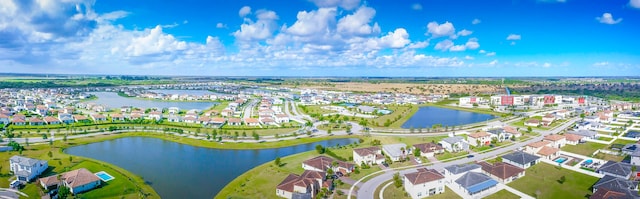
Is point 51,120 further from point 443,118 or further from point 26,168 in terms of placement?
point 443,118

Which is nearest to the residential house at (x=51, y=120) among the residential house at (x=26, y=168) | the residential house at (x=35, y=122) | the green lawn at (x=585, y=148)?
the residential house at (x=35, y=122)

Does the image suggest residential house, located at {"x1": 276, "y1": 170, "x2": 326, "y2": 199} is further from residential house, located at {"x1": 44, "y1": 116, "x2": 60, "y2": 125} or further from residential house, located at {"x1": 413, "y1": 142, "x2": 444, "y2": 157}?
residential house, located at {"x1": 44, "y1": 116, "x2": 60, "y2": 125}

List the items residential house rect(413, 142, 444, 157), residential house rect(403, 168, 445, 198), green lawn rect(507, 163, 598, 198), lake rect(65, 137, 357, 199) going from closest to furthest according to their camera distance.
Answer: residential house rect(403, 168, 445, 198)
green lawn rect(507, 163, 598, 198)
lake rect(65, 137, 357, 199)
residential house rect(413, 142, 444, 157)

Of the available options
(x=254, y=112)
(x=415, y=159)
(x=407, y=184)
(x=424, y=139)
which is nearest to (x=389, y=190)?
(x=407, y=184)

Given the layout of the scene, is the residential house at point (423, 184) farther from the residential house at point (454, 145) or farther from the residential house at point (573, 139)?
the residential house at point (573, 139)

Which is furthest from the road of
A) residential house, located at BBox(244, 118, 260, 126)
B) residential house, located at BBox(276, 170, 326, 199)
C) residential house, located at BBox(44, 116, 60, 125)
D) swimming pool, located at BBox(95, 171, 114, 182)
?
residential house, located at BBox(44, 116, 60, 125)
